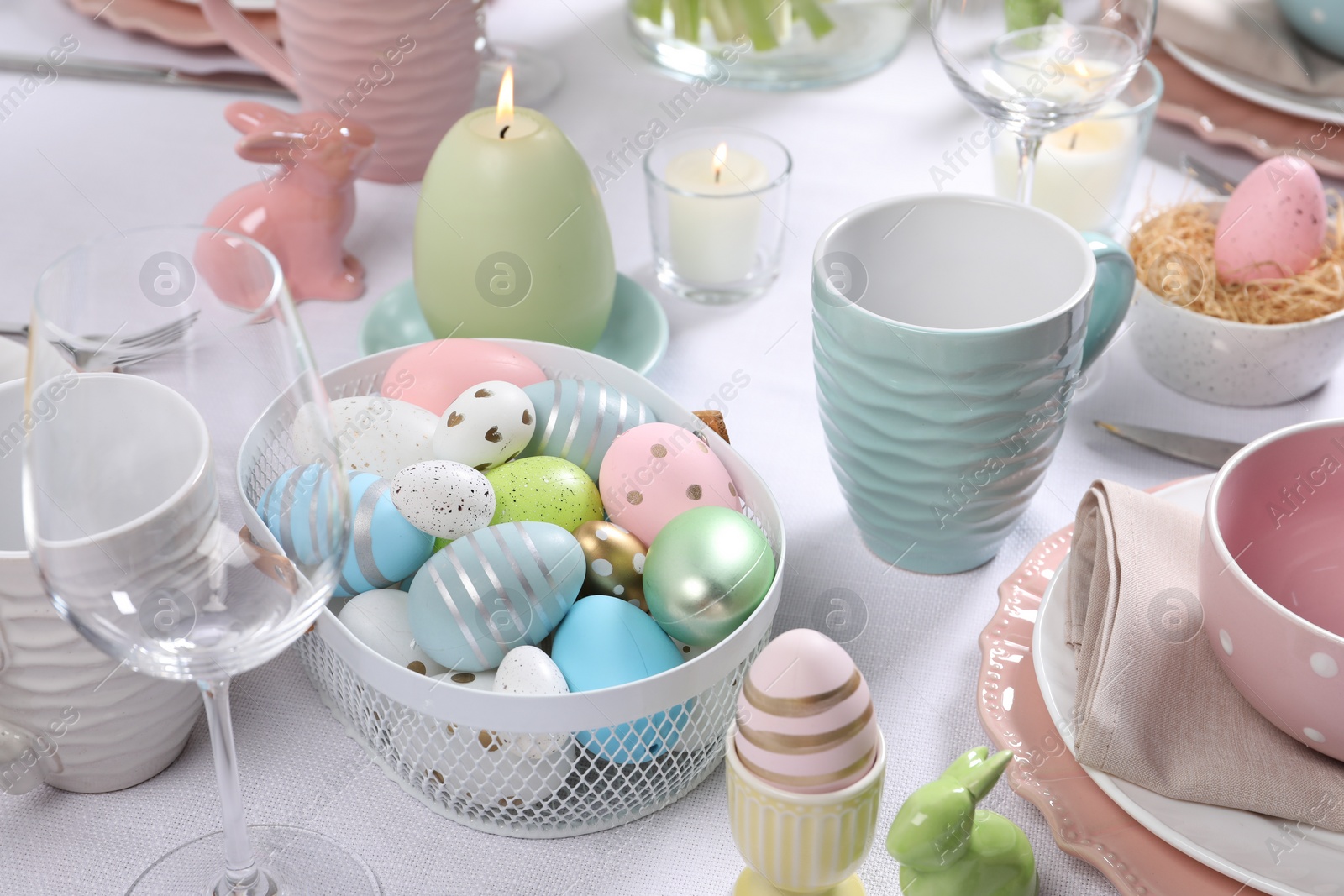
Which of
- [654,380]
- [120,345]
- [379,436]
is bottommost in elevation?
[654,380]

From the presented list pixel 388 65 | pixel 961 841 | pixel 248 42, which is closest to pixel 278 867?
pixel 961 841

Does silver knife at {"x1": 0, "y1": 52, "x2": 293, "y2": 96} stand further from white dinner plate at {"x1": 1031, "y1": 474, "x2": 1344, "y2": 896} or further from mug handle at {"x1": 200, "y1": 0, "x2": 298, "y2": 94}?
white dinner plate at {"x1": 1031, "y1": 474, "x2": 1344, "y2": 896}

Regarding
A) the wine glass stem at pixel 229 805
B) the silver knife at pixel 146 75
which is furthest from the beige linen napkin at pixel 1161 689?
the silver knife at pixel 146 75

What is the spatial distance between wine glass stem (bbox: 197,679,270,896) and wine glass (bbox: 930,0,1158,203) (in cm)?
53

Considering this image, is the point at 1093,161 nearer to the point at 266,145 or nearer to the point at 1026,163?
the point at 1026,163

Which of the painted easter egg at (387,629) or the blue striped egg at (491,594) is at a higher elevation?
the blue striped egg at (491,594)

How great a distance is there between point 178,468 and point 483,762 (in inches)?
6.3

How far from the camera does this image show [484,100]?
1.01 m

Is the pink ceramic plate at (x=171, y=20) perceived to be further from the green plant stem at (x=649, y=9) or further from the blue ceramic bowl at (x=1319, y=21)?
the blue ceramic bowl at (x=1319, y=21)

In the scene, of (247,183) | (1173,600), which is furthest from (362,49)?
(1173,600)

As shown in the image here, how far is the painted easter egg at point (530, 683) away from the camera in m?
0.46

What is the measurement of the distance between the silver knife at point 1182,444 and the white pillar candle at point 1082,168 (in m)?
0.20

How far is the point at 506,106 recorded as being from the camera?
2.29 ft

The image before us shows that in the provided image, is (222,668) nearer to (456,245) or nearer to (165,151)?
(456,245)
